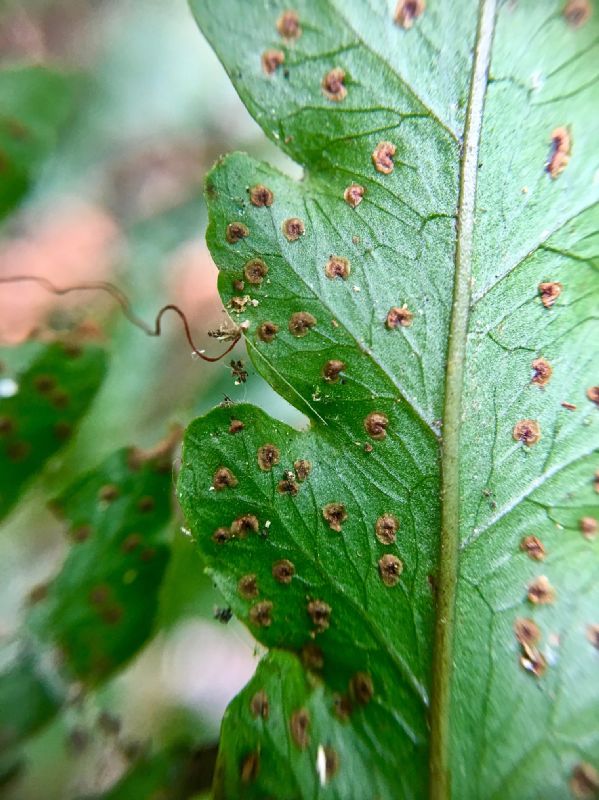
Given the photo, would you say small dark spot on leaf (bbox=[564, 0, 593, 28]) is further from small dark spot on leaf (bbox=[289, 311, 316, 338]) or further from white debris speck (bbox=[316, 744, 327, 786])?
white debris speck (bbox=[316, 744, 327, 786])

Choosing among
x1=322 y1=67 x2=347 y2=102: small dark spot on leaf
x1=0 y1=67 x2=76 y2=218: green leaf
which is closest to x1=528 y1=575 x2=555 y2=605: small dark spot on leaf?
x1=322 y1=67 x2=347 y2=102: small dark spot on leaf

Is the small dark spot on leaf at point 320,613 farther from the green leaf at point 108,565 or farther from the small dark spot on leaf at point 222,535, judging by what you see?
the green leaf at point 108,565

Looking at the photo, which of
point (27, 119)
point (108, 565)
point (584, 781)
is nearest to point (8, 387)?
point (108, 565)

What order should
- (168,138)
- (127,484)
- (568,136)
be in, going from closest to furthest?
(568,136) → (127,484) → (168,138)

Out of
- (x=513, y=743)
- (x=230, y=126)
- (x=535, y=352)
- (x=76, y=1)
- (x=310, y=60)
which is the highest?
(x=76, y=1)

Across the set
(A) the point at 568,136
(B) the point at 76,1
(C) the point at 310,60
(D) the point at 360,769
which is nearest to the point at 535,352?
(A) the point at 568,136

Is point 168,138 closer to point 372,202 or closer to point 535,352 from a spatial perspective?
point 372,202

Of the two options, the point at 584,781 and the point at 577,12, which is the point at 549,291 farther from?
the point at 584,781
